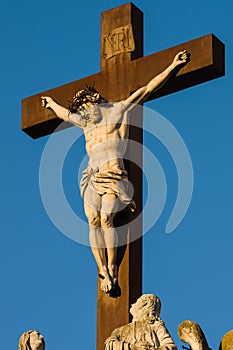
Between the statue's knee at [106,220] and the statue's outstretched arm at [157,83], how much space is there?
1.30 meters

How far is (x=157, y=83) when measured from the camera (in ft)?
54.4

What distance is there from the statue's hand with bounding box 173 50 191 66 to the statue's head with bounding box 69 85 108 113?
0.87 m

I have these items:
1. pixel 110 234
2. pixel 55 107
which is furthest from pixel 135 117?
Result: pixel 110 234

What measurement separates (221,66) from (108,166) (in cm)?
161

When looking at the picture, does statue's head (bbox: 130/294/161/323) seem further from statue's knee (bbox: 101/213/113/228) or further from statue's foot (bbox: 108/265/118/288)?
statue's knee (bbox: 101/213/113/228)

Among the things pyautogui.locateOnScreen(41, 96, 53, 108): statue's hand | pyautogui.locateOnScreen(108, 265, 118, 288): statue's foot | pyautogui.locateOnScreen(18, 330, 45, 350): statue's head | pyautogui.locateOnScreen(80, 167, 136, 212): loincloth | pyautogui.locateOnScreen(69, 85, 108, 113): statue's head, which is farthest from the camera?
pyautogui.locateOnScreen(41, 96, 53, 108): statue's hand

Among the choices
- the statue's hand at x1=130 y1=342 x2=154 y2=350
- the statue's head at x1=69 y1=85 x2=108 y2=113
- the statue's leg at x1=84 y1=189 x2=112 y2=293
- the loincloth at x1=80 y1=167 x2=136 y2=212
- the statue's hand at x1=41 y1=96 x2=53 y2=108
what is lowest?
the statue's hand at x1=130 y1=342 x2=154 y2=350

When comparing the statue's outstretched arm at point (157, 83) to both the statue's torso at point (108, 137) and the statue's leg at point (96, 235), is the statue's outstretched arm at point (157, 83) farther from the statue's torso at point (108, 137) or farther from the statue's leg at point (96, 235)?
the statue's leg at point (96, 235)

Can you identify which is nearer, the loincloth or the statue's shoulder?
the statue's shoulder

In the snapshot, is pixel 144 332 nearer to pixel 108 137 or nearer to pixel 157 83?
pixel 108 137

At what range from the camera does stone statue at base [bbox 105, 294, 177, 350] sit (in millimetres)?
14430

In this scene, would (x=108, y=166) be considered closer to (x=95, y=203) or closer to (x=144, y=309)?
(x=95, y=203)

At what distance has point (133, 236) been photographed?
16.1m

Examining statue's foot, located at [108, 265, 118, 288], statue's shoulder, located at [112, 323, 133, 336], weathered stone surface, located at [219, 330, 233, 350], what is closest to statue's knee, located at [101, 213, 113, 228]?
statue's foot, located at [108, 265, 118, 288]
